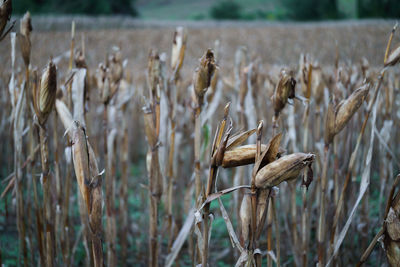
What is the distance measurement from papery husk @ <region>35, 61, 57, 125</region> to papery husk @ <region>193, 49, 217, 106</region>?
0.27 m

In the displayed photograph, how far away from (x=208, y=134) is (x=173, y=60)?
22cm

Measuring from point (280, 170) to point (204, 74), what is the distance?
0.32 m

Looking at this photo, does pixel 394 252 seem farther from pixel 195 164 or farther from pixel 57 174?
pixel 57 174

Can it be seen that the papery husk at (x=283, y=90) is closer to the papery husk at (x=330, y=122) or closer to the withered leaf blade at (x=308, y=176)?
the papery husk at (x=330, y=122)

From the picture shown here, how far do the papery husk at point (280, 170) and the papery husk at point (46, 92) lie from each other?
41cm

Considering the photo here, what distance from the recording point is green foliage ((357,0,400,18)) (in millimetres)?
6579

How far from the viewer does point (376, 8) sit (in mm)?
7848

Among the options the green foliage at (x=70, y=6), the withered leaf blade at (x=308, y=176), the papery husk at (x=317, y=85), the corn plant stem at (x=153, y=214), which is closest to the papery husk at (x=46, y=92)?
the corn plant stem at (x=153, y=214)

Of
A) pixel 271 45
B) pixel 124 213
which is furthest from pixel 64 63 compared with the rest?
pixel 271 45

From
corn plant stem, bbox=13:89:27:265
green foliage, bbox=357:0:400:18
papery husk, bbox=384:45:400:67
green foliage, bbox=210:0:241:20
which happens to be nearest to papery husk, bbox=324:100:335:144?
papery husk, bbox=384:45:400:67

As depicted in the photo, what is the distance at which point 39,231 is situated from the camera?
757 mm

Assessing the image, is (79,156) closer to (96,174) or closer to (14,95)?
(96,174)

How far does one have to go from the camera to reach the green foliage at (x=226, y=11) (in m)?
19.7

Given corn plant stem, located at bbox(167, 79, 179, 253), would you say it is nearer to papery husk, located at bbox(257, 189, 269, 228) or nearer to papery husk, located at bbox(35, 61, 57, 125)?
papery husk, located at bbox(35, 61, 57, 125)
